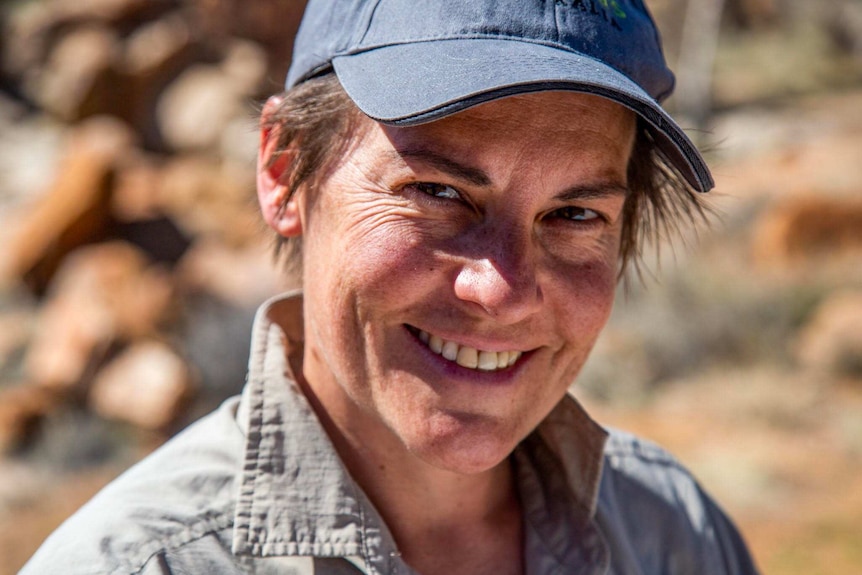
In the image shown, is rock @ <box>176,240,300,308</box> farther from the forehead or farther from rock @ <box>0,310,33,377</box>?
the forehead

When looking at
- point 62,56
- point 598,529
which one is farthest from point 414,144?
point 62,56

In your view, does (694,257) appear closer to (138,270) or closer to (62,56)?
(138,270)

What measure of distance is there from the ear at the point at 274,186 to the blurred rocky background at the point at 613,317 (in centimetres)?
20

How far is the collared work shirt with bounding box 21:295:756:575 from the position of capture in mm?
1459

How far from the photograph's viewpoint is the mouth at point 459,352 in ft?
5.08

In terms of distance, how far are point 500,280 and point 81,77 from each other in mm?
19800

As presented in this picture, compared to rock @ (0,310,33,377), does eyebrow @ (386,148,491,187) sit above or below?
above

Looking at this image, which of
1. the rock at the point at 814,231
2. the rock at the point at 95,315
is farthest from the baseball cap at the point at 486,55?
the rock at the point at 814,231

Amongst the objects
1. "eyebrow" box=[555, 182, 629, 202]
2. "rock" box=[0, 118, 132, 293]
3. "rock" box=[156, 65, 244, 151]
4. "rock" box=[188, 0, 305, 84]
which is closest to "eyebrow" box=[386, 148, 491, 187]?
"eyebrow" box=[555, 182, 629, 202]

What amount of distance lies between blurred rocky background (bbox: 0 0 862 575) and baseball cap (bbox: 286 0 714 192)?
22.9 inches

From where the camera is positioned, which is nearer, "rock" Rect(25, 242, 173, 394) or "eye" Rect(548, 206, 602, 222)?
"eye" Rect(548, 206, 602, 222)

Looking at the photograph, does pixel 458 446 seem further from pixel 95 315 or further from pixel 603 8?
pixel 95 315

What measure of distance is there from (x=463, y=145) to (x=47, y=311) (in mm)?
10740

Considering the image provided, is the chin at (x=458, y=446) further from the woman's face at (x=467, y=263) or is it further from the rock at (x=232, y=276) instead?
the rock at (x=232, y=276)
